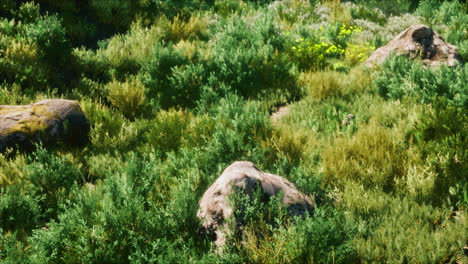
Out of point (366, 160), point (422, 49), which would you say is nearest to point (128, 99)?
point (366, 160)

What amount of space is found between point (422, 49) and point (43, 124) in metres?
6.97

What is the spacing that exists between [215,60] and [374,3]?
26.6 feet

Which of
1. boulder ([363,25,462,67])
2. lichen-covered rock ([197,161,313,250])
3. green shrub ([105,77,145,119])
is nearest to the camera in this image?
lichen-covered rock ([197,161,313,250])

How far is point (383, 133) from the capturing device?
498cm

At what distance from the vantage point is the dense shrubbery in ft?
11.3

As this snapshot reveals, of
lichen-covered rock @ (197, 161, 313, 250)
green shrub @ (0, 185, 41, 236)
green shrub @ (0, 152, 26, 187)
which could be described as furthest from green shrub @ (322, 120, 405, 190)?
green shrub @ (0, 152, 26, 187)

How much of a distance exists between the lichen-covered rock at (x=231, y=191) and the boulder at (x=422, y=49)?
4755 millimetres

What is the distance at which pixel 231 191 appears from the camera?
3613 millimetres

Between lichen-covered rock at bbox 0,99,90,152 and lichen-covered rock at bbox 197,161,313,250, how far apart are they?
8.75 ft

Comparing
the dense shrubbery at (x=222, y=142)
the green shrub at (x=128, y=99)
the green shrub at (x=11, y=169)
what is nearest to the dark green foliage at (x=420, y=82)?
the dense shrubbery at (x=222, y=142)

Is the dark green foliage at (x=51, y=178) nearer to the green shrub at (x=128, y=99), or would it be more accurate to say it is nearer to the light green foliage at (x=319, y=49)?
the green shrub at (x=128, y=99)

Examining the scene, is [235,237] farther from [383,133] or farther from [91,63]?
[91,63]

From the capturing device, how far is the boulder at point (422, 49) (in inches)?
293

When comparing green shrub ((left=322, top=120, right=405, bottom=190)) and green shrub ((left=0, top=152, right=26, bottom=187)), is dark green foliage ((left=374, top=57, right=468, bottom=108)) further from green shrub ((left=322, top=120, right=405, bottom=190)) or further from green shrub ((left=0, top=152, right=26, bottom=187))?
green shrub ((left=0, top=152, right=26, bottom=187))
